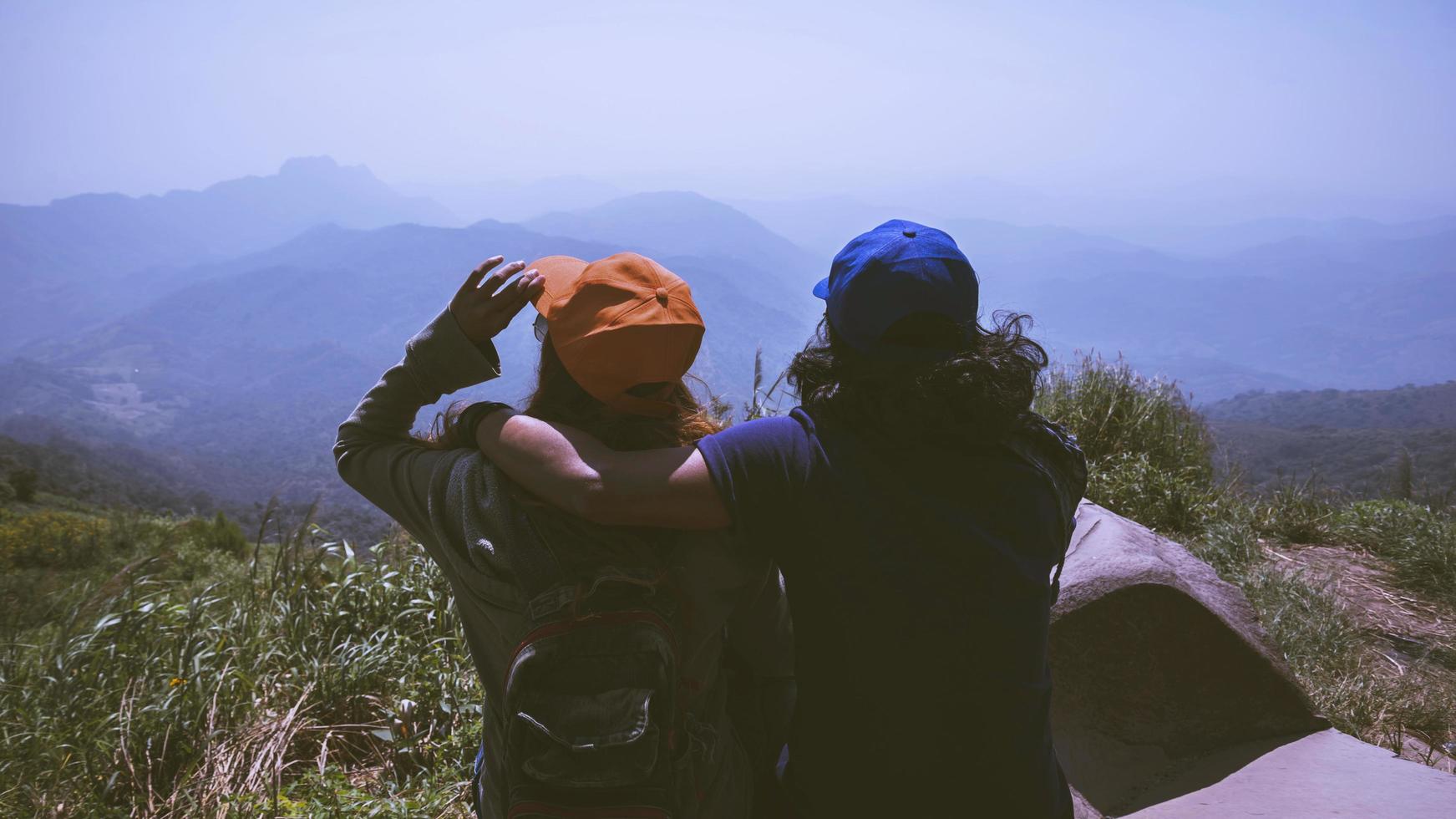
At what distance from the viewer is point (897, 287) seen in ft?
4.49

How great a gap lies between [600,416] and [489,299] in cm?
33

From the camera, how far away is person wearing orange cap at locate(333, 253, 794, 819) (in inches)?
46.8

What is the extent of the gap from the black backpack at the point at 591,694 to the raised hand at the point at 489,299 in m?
0.49

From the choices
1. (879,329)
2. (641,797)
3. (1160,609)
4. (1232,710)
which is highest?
(879,329)

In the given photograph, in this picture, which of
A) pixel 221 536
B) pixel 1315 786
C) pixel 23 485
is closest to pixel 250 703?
pixel 1315 786

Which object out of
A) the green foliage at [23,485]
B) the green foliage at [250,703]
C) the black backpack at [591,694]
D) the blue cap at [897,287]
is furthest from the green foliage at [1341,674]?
the green foliage at [23,485]

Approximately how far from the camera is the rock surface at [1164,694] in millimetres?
2592

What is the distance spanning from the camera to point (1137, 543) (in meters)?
2.83

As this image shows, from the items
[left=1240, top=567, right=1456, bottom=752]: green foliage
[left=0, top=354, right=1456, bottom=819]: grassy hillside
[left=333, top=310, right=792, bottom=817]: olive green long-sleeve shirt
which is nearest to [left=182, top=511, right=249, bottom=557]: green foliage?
[left=0, top=354, right=1456, bottom=819]: grassy hillside

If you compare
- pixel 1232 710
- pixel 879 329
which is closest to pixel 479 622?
pixel 879 329

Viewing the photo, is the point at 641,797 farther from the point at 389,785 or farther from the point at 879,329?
the point at 389,785

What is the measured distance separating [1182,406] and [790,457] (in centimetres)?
647

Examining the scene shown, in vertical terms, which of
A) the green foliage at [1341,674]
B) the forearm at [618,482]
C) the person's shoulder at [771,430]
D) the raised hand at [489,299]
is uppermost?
the raised hand at [489,299]

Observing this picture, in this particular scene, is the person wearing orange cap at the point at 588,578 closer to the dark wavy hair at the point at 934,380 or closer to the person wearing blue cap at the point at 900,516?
the person wearing blue cap at the point at 900,516
